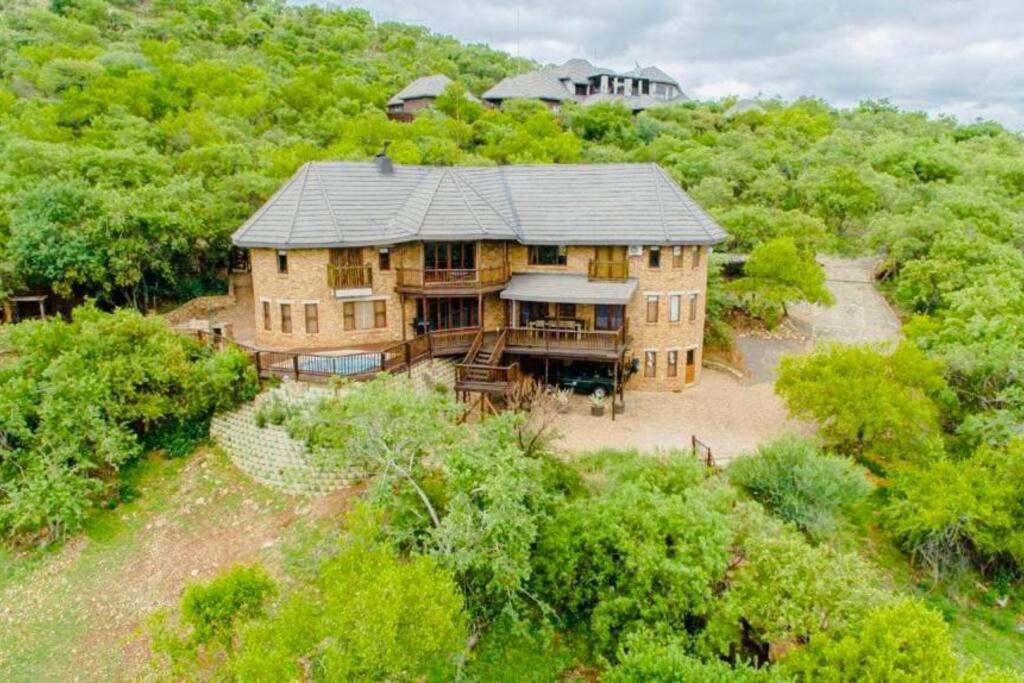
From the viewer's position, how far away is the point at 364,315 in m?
26.4

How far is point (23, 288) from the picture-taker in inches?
1098

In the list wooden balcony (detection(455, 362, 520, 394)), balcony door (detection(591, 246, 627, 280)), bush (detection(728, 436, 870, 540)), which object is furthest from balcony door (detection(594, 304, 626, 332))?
bush (detection(728, 436, 870, 540))

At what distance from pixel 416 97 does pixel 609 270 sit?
5049cm

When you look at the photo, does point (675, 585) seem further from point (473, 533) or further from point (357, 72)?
point (357, 72)

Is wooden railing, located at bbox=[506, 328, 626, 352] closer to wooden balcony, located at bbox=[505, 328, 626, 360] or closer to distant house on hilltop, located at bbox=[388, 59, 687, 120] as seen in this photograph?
wooden balcony, located at bbox=[505, 328, 626, 360]

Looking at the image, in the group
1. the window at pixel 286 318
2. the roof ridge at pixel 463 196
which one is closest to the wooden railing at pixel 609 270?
the roof ridge at pixel 463 196

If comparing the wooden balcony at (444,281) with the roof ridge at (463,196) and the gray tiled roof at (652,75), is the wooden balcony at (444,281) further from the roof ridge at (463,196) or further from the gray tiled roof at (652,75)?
the gray tiled roof at (652,75)

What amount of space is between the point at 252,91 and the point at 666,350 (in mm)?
47504

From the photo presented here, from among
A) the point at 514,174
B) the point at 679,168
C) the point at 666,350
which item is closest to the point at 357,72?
the point at 679,168

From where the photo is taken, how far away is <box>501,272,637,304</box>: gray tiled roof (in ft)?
82.5

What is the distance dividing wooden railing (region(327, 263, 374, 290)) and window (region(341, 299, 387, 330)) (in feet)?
2.60

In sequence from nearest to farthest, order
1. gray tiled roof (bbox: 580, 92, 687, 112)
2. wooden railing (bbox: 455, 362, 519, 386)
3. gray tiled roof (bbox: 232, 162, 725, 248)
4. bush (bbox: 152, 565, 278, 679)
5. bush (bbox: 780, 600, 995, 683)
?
bush (bbox: 780, 600, 995, 683) → bush (bbox: 152, 565, 278, 679) → wooden railing (bbox: 455, 362, 519, 386) → gray tiled roof (bbox: 232, 162, 725, 248) → gray tiled roof (bbox: 580, 92, 687, 112)

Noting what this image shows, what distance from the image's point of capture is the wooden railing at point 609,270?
26688 mm

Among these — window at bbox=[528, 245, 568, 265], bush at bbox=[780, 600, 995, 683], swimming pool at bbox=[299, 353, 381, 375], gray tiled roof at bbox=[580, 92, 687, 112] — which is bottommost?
bush at bbox=[780, 600, 995, 683]
